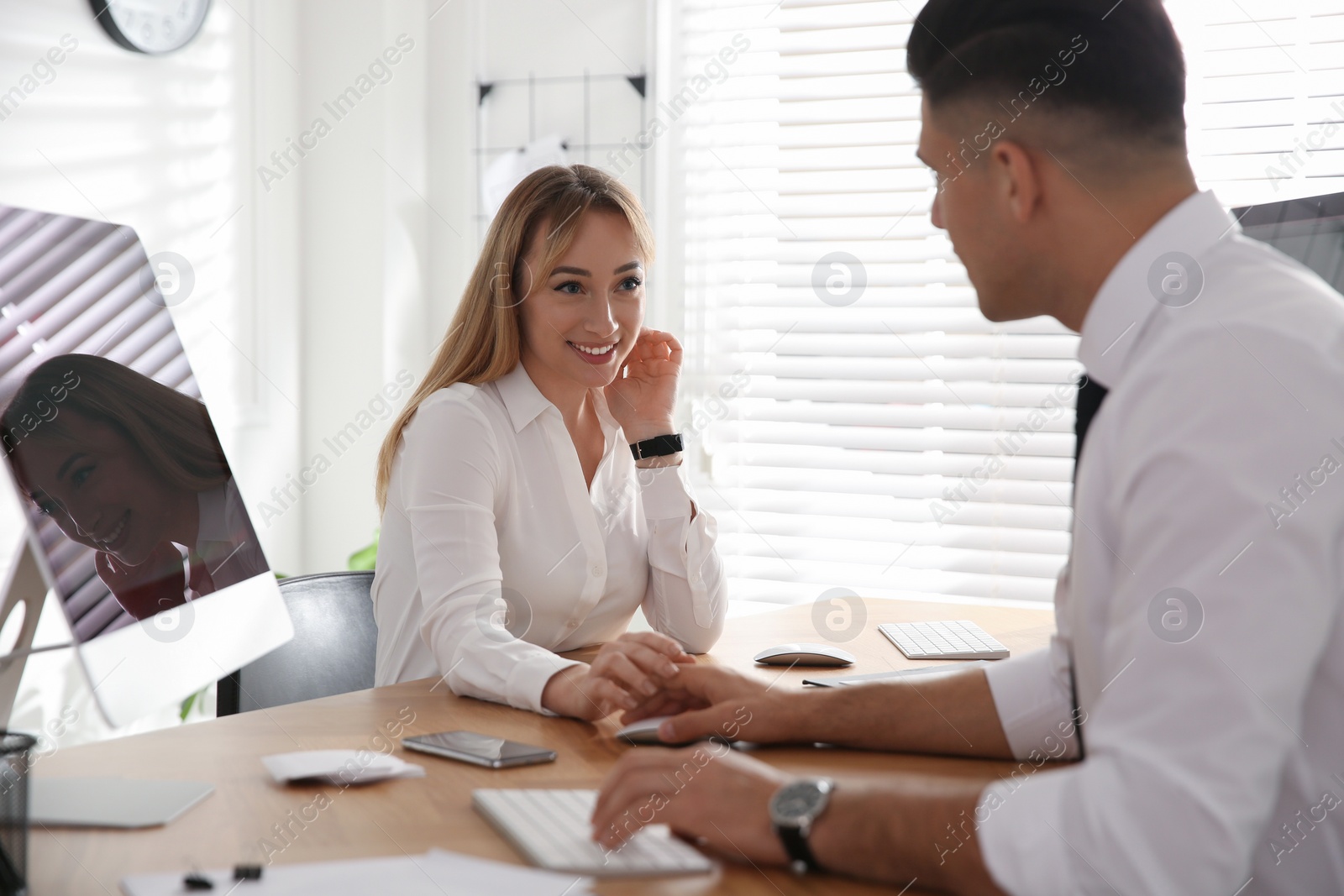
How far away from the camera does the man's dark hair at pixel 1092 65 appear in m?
0.93

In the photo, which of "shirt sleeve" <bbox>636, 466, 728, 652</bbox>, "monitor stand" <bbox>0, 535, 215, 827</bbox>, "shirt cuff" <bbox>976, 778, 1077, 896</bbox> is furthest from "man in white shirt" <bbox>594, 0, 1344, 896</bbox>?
"shirt sleeve" <bbox>636, 466, 728, 652</bbox>

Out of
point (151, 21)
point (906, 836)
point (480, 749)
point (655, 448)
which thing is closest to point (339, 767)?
point (480, 749)

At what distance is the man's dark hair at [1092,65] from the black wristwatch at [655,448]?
1083mm

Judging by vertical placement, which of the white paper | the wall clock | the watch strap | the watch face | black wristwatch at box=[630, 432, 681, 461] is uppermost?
the wall clock

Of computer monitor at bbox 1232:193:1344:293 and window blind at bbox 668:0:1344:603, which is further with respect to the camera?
window blind at bbox 668:0:1344:603

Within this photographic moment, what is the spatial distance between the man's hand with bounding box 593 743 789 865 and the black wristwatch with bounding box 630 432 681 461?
110 cm

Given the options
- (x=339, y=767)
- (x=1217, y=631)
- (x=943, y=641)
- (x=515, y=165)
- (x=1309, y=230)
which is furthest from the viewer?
(x=515, y=165)

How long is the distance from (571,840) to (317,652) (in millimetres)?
1060

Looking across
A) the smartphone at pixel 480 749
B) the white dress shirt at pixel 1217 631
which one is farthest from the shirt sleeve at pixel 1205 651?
the smartphone at pixel 480 749

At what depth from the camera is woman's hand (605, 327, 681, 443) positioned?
2035 mm

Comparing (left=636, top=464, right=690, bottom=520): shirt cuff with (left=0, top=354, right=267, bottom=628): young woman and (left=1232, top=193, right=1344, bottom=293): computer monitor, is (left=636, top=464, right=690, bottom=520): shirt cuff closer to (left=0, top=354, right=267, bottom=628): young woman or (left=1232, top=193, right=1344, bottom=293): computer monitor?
(left=0, top=354, right=267, bottom=628): young woman

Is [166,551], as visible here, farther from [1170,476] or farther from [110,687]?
[1170,476]

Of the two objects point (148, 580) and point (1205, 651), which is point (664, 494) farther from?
point (1205, 651)

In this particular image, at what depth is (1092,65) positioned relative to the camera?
3.05 feet
